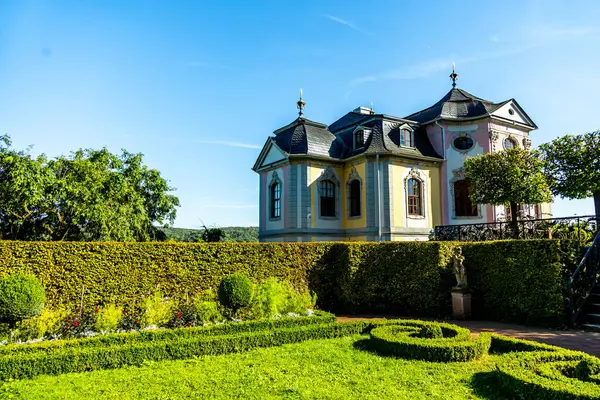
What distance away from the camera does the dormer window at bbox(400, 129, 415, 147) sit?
75.2ft

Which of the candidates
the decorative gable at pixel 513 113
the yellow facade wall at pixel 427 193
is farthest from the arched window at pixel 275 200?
the decorative gable at pixel 513 113

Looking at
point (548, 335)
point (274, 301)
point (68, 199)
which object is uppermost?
point (68, 199)

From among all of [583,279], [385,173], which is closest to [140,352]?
[583,279]

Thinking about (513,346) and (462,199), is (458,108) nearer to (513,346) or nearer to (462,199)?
(462,199)

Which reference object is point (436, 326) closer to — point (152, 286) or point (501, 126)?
point (152, 286)

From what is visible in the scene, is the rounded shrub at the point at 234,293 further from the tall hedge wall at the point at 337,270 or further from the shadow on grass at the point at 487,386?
the shadow on grass at the point at 487,386

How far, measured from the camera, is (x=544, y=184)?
17656mm

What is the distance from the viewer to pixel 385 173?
21.8 metres

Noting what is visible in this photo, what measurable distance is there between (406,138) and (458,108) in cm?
377

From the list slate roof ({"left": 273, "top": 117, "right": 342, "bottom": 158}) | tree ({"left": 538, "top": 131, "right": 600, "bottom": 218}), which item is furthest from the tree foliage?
tree ({"left": 538, "top": 131, "right": 600, "bottom": 218})

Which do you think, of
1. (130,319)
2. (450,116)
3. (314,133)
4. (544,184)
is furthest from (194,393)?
(450,116)

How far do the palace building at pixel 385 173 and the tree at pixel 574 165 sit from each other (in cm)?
407

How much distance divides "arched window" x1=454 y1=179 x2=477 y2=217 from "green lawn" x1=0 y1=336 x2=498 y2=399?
16.9 meters

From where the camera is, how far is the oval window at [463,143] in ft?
76.0
